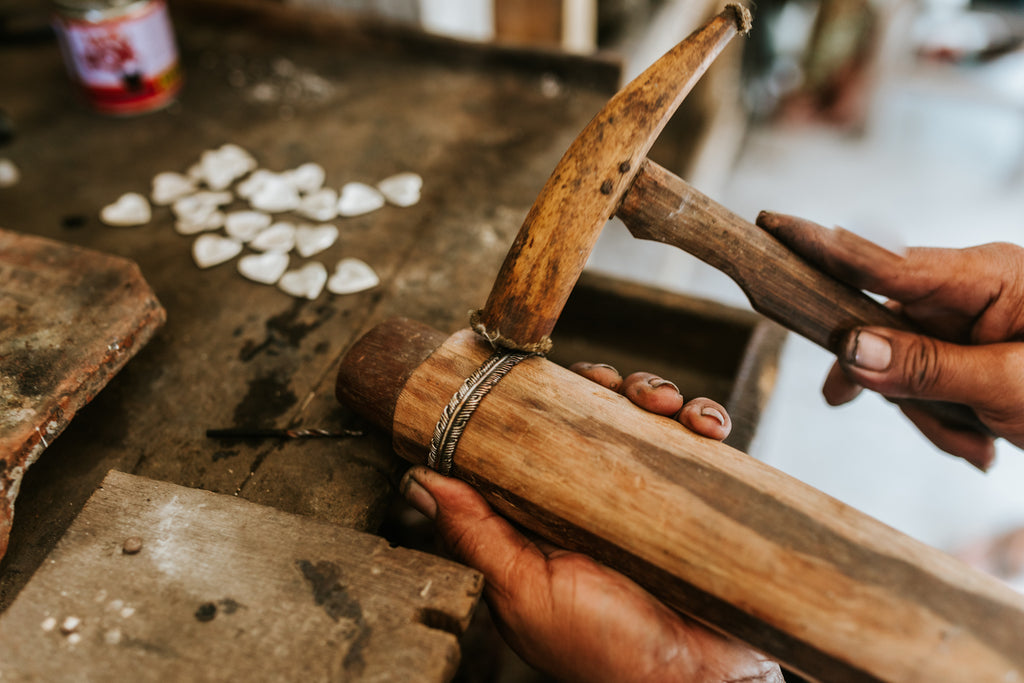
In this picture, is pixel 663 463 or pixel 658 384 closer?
pixel 663 463

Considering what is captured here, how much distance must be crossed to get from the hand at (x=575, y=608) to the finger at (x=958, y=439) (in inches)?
31.0

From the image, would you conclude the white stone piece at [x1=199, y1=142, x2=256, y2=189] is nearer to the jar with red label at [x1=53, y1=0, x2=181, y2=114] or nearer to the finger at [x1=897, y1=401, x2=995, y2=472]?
the jar with red label at [x1=53, y1=0, x2=181, y2=114]

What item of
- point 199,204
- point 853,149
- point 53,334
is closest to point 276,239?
point 199,204

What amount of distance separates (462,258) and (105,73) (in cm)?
142

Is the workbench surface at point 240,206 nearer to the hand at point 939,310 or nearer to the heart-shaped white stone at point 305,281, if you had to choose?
the heart-shaped white stone at point 305,281

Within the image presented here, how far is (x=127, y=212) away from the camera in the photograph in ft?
6.00

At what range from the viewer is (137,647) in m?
0.87

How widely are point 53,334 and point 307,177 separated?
91cm

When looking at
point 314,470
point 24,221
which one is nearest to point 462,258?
point 314,470

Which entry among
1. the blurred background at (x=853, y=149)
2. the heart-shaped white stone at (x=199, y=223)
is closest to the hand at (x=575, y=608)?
the heart-shaped white stone at (x=199, y=223)

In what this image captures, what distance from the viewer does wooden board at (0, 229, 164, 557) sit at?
109 cm

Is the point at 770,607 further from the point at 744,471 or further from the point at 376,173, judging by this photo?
the point at 376,173

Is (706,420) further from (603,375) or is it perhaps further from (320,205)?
(320,205)

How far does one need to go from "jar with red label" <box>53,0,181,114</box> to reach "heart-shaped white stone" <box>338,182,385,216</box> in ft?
2.80
